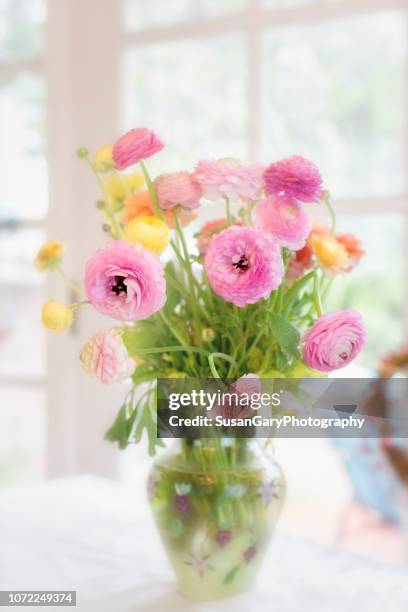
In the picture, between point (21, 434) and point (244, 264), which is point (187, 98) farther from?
point (244, 264)

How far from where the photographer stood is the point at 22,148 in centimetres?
177

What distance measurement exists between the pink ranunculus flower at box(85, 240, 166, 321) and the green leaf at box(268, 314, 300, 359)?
120mm

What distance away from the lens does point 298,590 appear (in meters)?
0.81

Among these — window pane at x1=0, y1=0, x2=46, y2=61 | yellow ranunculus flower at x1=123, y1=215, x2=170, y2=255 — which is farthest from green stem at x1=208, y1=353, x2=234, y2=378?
window pane at x1=0, y1=0, x2=46, y2=61

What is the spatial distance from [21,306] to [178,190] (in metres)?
1.16

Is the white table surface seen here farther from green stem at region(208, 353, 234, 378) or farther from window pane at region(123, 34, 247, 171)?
window pane at region(123, 34, 247, 171)

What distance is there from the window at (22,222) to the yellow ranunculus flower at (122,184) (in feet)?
3.20

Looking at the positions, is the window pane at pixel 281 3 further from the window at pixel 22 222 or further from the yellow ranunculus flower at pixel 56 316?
the yellow ranunculus flower at pixel 56 316

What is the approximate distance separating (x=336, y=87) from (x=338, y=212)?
277 millimetres

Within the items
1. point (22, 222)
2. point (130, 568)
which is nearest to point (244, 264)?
point (130, 568)

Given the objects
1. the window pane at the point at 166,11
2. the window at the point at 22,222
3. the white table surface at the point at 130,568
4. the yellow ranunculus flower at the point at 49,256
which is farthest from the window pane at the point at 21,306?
the yellow ranunculus flower at the point at 49,256

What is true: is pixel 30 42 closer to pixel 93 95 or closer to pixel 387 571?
pixel 93 95

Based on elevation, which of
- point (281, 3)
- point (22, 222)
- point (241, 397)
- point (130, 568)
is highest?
point (281, 3)

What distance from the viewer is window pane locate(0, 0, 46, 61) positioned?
5.73 ft
